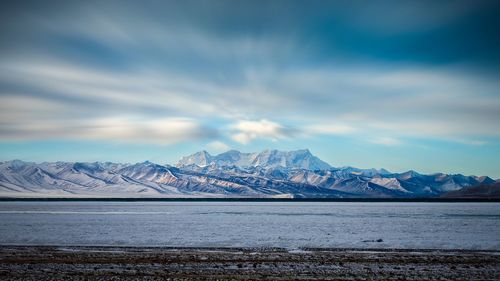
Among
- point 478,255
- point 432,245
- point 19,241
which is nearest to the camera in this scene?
point 478,255

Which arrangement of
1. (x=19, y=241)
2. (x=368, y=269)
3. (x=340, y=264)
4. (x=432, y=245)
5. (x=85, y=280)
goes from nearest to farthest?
(x=85, y=280), (x=368, y=269), (x=340, y=264), (x=432, y=245), (x=19, y=241)

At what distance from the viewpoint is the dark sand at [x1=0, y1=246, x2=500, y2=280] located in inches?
1158

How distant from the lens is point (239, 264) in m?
34.2

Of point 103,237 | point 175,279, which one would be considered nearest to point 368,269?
point 175,279

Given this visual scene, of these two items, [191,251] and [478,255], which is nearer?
[478,255]

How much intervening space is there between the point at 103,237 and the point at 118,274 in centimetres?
3028

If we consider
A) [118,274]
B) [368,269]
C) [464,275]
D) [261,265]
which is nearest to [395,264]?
[368,269]

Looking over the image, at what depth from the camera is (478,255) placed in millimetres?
40781

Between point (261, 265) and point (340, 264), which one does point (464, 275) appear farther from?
point (261, 265)

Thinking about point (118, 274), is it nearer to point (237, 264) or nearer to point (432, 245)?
point (237, 264)

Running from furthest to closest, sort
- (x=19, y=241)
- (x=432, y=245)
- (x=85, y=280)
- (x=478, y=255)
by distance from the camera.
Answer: (x=19, y=241), (x=432, y=245), (x=478, y=255), (x=85, y=280)

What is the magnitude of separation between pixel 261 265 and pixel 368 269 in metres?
6.42

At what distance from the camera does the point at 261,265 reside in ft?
111

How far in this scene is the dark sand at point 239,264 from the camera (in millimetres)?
29406
